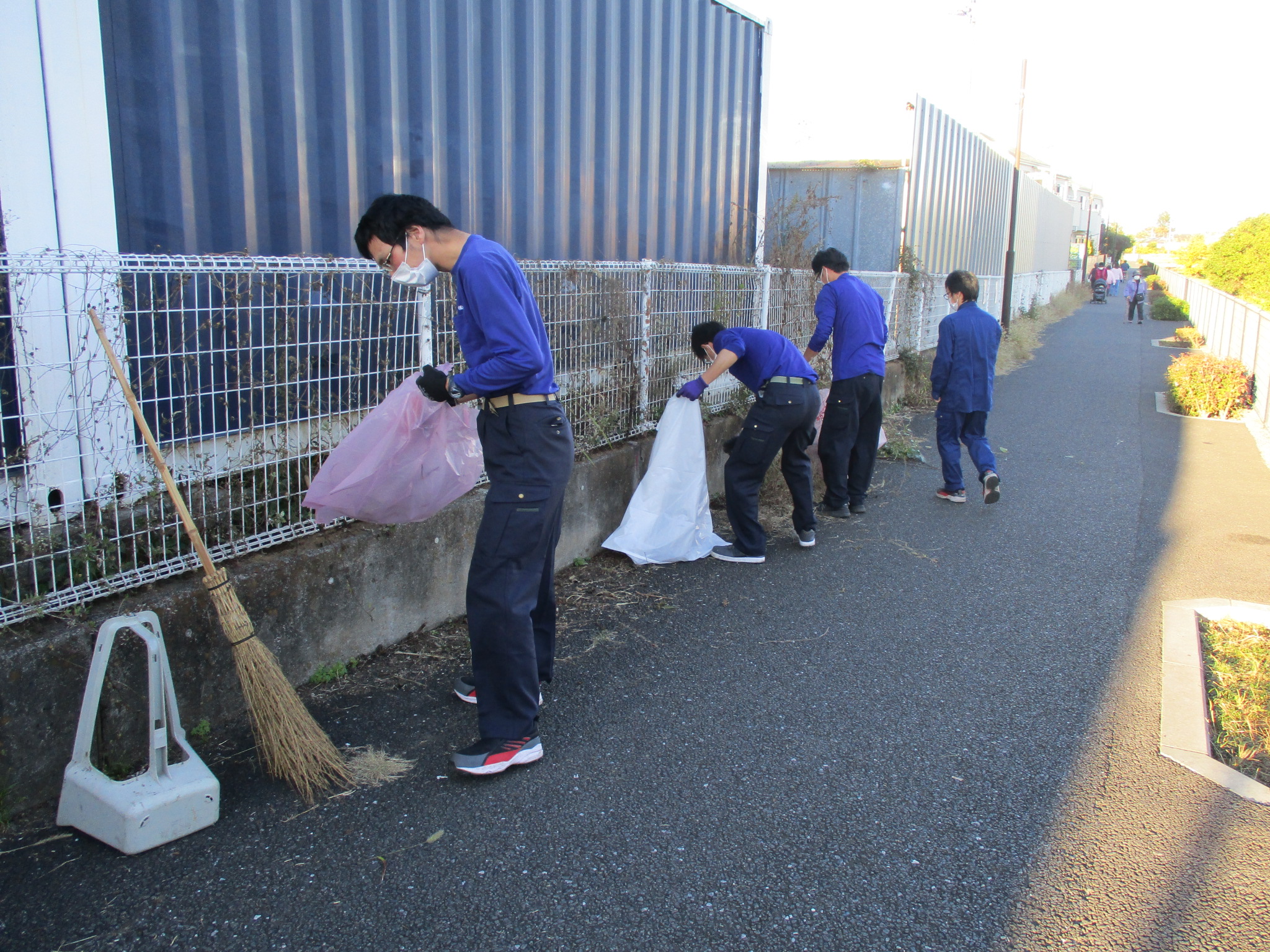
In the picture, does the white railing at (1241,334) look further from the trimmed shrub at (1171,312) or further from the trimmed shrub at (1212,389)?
the trimmed shrub at (1171,312)

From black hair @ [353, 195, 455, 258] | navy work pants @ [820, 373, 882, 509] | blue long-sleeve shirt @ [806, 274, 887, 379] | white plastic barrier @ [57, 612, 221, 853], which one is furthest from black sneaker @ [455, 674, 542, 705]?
blue long-sleeve shirt @ [806, 274, 887, 379]

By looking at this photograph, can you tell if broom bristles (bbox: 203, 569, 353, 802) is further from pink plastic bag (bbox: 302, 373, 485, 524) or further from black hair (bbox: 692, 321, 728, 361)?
black hair (bbox: 692, 321, 728, 361)

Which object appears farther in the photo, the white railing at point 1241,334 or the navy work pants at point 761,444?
the white railing at point 1241,334

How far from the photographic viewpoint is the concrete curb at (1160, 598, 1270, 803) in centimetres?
316

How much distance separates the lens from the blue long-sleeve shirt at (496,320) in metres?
2.81

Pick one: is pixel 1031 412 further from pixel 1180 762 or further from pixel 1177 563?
pixel 1180 762

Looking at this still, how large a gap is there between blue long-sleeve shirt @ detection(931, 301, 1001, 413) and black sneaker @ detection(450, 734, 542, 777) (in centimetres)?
486

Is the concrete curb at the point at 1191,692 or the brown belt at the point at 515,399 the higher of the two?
the brown belt at the point at 515,399

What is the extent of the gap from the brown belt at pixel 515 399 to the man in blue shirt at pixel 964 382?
15.2 ft

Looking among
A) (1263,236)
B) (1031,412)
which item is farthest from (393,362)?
(1263,236)

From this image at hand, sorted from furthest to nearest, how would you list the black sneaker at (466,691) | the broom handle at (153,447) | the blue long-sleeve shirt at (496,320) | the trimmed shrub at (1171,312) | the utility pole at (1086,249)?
the utility pole at (1086,249) < the trimmed shrub at (1171,312) < the black sneaker at (466,691) < the blue long-sleeve shirt at (496,320) < the broom handle at (153,447)

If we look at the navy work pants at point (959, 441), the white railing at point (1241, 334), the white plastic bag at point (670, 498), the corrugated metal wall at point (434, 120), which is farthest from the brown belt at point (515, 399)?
the white railing at point (1241, 334)

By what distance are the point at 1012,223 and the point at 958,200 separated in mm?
5970

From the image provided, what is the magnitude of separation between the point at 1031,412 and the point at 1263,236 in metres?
21.7
